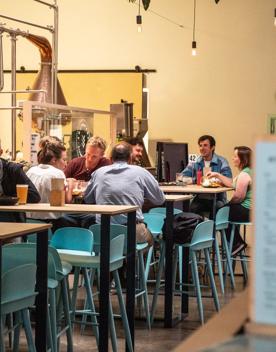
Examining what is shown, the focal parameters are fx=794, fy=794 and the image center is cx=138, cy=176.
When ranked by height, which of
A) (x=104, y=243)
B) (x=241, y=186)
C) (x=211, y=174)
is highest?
(x=211, y=174)

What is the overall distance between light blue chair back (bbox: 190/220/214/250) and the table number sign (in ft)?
15.8

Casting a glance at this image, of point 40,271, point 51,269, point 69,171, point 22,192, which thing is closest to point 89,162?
point 69,171

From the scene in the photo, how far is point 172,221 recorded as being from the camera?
5910mm

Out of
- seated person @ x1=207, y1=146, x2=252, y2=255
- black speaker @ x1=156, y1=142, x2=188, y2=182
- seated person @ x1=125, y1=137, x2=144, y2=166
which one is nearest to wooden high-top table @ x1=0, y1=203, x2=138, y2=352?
seated person @ x1=207, y1=146, x2=252, y2=255

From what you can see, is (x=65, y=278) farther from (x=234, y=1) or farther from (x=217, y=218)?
(x=234, y=1)

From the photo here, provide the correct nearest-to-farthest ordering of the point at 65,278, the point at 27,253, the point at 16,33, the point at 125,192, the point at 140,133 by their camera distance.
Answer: the point at 27,253 < the point at 65,278 < the point at 125,192 < the point at 16,33 < the point at 140,133

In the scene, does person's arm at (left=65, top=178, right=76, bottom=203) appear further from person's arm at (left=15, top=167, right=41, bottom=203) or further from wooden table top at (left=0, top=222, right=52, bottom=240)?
wooden table top at (left=0, top=222, right=52, bottom=240)

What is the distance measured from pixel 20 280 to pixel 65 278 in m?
1.02

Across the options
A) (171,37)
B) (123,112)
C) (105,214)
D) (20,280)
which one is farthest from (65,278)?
(171,37)

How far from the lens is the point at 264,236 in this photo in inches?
41.7

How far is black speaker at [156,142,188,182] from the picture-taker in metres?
8.64

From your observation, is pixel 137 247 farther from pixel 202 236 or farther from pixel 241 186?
pixel 241 186

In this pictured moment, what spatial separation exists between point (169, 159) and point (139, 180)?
302 cm

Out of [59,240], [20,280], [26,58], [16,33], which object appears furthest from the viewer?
[26,58]
